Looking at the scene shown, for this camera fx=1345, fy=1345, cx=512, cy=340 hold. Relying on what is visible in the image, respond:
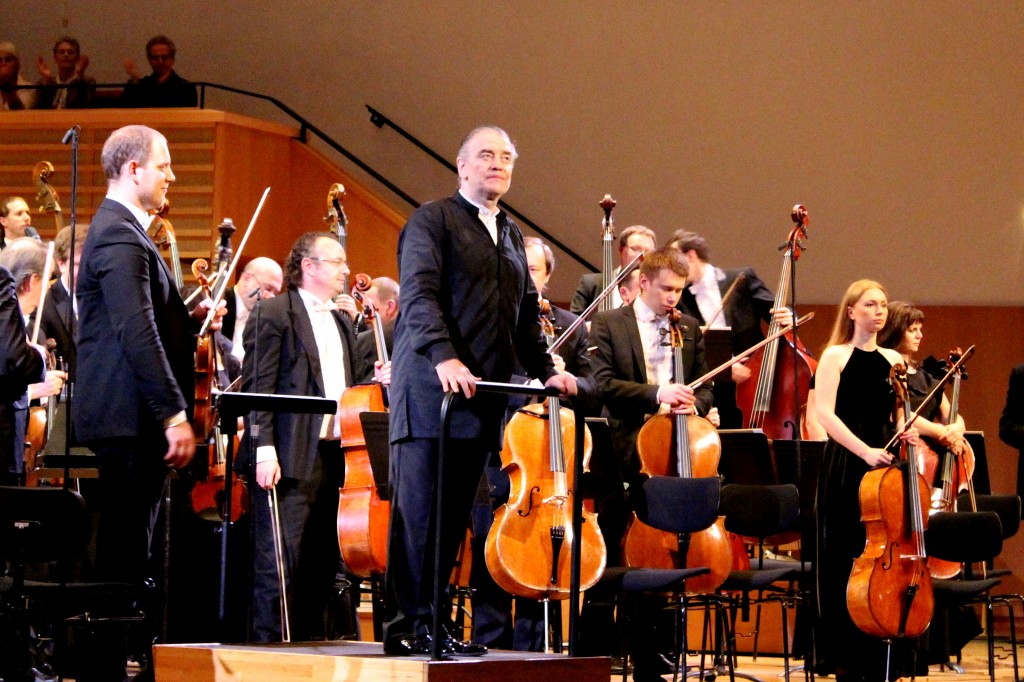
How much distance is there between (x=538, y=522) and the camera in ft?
→ 13.0

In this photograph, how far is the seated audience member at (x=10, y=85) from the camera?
30.7ft

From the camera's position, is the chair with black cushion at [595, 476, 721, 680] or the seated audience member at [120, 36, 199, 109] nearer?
the chair with black cushion at [595, 476, 721, 680]

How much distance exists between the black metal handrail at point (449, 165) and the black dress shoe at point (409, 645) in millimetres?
6127

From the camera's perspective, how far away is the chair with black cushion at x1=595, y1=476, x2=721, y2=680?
420cm

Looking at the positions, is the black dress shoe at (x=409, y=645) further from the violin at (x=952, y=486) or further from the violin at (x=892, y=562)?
the violin at (x=952, y=486)

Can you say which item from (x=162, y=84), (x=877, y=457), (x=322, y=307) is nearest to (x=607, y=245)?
(x=322, y=307)

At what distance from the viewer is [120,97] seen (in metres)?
9.45

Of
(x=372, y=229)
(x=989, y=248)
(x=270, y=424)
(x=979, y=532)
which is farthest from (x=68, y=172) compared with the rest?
(x=979, y=532)

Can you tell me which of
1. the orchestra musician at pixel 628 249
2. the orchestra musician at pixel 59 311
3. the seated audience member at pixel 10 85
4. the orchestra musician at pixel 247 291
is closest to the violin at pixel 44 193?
the orchestra musician at pixel 59 311

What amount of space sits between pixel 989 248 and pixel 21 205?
580 cm

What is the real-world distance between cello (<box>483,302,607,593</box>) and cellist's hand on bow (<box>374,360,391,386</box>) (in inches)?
29.4

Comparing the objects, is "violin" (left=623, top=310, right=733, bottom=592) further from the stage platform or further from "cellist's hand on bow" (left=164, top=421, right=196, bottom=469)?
"cellist's hand on bow" (left=164, top=421, right=196, bottom=469)

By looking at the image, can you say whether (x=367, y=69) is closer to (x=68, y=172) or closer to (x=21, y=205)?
(x=68, y=172)

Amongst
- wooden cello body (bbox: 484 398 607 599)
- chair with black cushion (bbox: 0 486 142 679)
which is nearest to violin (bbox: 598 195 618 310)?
wooden cello body (bbox: 484 398 607 599)
